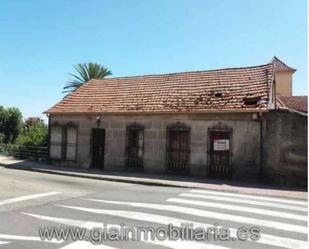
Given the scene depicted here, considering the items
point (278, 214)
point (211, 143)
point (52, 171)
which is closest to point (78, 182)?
point (52, 171)

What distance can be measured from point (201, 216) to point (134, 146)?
34.5 feet

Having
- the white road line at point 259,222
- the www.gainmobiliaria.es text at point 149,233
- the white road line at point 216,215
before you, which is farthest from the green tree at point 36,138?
the www.gainmobiliaria.es text at point 149,233

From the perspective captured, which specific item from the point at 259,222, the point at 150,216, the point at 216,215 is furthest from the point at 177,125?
the point at 259,222

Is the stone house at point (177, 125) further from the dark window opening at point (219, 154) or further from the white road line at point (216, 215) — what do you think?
the white road line at point (216, 215)

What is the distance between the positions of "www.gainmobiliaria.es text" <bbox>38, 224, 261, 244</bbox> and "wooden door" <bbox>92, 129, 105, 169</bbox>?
1243 cm

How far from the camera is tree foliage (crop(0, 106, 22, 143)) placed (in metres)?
40.0

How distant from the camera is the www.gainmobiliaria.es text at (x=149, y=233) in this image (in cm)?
688

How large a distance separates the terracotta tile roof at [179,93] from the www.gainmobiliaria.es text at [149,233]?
8.98 metres

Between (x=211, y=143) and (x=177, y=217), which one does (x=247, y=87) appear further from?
(x=177, y=217)

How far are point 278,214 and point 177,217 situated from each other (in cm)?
248

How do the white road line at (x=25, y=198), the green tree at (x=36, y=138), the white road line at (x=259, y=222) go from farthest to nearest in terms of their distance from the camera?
1. the green tree at (x=36, y=138)
2. the white road line at (x=25, y=198)
3. the white road line at (x=259, y=222)

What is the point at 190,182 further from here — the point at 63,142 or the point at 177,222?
the point at 63,142

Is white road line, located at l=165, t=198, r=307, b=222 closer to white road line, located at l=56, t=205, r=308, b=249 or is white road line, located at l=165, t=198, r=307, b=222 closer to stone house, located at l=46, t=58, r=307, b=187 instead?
white road line, located at l=56, t=205, r=308, b=249

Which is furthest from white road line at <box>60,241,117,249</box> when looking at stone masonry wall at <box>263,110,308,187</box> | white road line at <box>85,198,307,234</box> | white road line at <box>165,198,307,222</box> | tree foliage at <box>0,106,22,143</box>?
tree foliage at <box>0,106,22,143</box>
